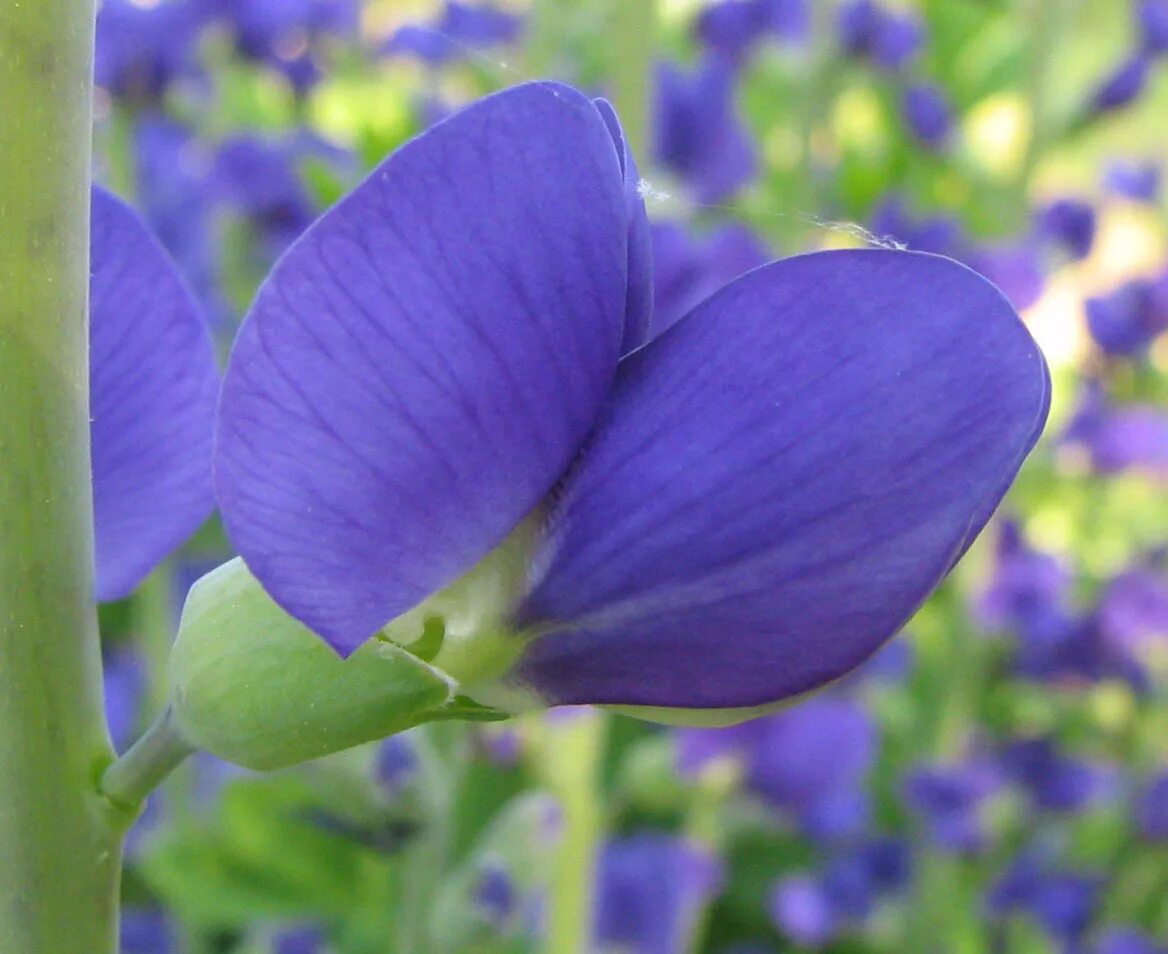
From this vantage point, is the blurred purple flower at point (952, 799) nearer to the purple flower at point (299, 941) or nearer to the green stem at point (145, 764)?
the purple flower at point (299, 941)

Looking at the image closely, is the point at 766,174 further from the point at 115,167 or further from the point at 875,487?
the point at 875,487

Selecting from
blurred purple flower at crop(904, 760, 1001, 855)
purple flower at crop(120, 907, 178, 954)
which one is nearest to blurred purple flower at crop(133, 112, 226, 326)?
purple flower at crop(120, 907, 178, 954)

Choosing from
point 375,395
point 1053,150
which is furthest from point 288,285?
point 1053,150

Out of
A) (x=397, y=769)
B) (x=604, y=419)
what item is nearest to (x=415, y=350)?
(x=604, y=419)

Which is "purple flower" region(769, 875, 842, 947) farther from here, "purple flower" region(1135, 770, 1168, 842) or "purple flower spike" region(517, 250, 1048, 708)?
"purple flower spike" region(517, 250, 1048, 708)

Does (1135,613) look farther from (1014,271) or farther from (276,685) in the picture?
(276,685)

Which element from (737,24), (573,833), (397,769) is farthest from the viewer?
(737,24)
